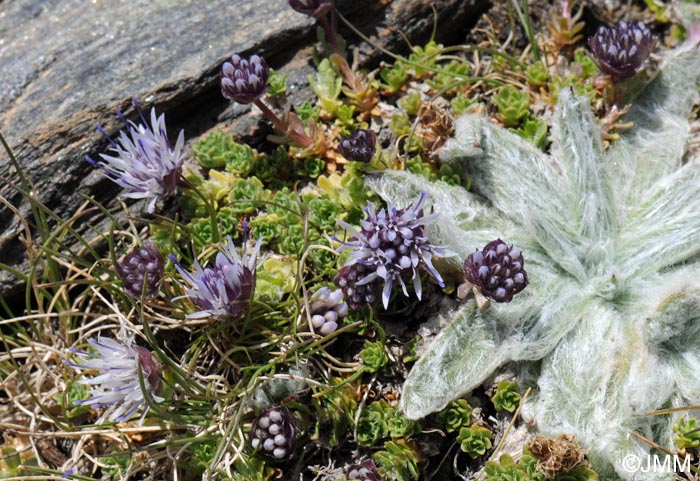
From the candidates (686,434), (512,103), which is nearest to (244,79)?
(512,103)

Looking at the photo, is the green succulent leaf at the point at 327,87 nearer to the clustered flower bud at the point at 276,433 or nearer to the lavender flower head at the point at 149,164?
the lavender flower head at the point at 149,164

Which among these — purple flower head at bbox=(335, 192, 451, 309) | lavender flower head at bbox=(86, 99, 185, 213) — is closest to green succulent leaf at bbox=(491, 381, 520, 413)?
purple flower head at bbox=(335, 192, 451, 309)

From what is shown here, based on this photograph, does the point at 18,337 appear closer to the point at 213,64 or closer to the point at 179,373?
the point at 179,373

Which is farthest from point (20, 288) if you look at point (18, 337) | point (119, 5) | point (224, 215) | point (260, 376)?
point (119, 5)

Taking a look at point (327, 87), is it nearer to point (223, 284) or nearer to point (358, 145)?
point (358, 145)

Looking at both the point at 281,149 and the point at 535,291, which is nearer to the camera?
the point at 535,291

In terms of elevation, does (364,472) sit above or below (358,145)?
below

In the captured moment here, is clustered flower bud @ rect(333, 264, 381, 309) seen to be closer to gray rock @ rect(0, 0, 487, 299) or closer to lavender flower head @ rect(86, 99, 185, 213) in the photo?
lavender flower head @ rect(86, 99, 185, 213)
